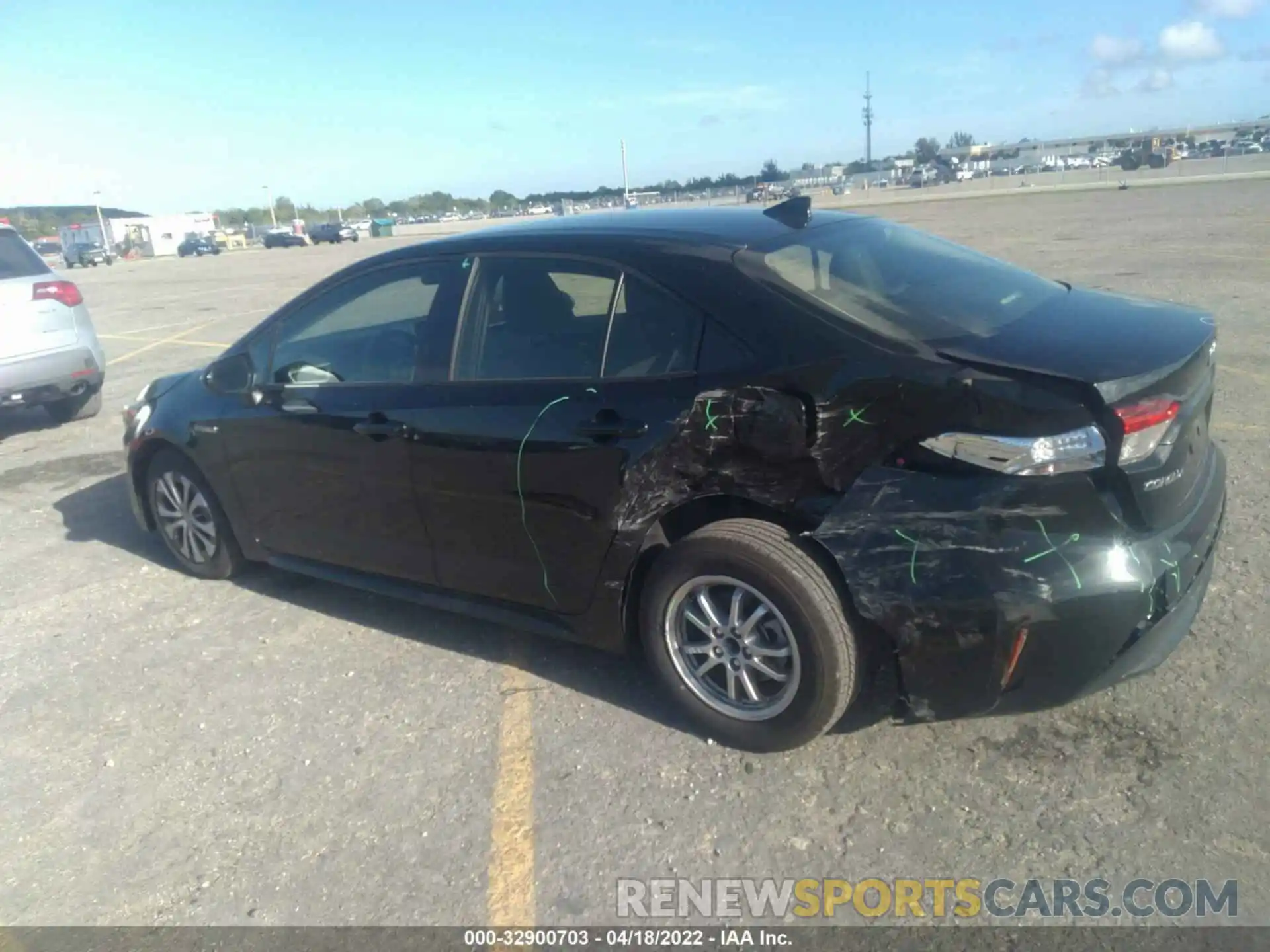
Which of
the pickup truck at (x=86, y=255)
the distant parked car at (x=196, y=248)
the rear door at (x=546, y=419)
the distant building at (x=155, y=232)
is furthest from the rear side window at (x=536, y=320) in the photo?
the distant building at (x=155, y=232)

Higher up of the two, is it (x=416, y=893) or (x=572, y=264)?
(x=572, y=264)

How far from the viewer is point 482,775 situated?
3.39 metres

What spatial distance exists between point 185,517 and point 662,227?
3.09m

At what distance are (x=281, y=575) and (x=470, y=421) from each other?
213cm

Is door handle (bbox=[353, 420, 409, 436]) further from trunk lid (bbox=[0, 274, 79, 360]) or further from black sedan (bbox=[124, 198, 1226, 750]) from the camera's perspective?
trunk lid (bbox=[0, 274, 79, 360])

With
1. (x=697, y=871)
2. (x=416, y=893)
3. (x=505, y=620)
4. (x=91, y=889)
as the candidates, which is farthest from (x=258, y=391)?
(x=697, y=871)

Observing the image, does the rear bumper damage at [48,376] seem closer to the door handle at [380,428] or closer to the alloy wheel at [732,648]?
the door handle at [380,428]

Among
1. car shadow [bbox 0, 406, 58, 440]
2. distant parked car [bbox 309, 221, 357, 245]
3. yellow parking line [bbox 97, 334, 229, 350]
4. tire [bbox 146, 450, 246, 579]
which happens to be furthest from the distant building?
tire [bbox 146, 450, 246, 579]

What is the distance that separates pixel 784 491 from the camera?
3.14 metres

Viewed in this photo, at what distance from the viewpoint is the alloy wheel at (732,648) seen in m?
3.21

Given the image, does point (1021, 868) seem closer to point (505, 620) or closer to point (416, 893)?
point (416, 893)

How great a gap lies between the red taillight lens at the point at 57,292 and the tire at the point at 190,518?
373cm

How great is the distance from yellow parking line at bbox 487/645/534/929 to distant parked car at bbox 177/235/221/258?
6788 centimetres

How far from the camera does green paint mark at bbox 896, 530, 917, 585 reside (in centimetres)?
289
